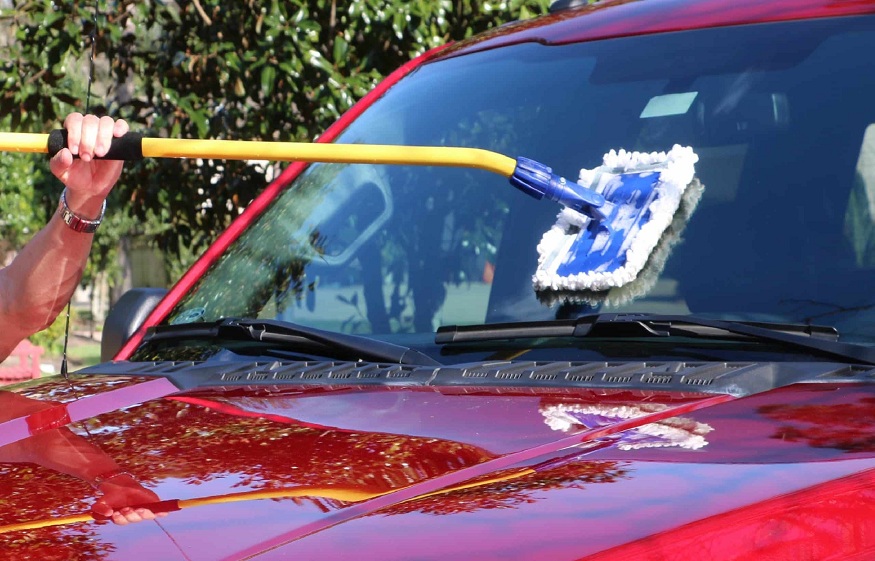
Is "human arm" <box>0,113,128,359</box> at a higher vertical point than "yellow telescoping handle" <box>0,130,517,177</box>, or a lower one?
lower

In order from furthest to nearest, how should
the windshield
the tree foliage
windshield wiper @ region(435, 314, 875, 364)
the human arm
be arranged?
the tree foliage, the human arm, the windshield, windshield wiper @ region(435, 314, 875, 364)

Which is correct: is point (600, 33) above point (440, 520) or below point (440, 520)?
above

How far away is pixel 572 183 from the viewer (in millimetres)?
2068

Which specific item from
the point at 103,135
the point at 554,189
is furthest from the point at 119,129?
the point at 554,189

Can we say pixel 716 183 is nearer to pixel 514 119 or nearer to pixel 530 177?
pixel 530 177

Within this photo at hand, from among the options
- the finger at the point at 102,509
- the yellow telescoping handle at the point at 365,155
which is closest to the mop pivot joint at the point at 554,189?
the yellow telescoping handle at the point at 365,155

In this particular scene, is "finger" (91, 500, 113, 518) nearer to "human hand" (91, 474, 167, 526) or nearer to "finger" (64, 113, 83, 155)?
"human hand" (91, 474, 167, 526)

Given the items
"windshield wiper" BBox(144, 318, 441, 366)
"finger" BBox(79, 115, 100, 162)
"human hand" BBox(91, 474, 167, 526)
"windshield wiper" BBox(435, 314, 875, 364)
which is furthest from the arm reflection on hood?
"windshield wiper" BBox(435, 314, 875, 364)

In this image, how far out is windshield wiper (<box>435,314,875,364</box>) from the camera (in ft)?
5.46

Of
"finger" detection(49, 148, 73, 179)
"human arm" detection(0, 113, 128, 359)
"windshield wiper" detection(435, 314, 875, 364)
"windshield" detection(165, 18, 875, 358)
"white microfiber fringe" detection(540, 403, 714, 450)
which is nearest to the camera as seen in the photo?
"white microfiber fringe" detection(540, 403, 714, 450)

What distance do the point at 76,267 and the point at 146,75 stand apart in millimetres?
3756

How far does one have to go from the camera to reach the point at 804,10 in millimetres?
2191

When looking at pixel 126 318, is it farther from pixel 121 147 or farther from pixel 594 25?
pixel 594 25

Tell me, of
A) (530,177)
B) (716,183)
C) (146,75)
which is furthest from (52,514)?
(146,75)
